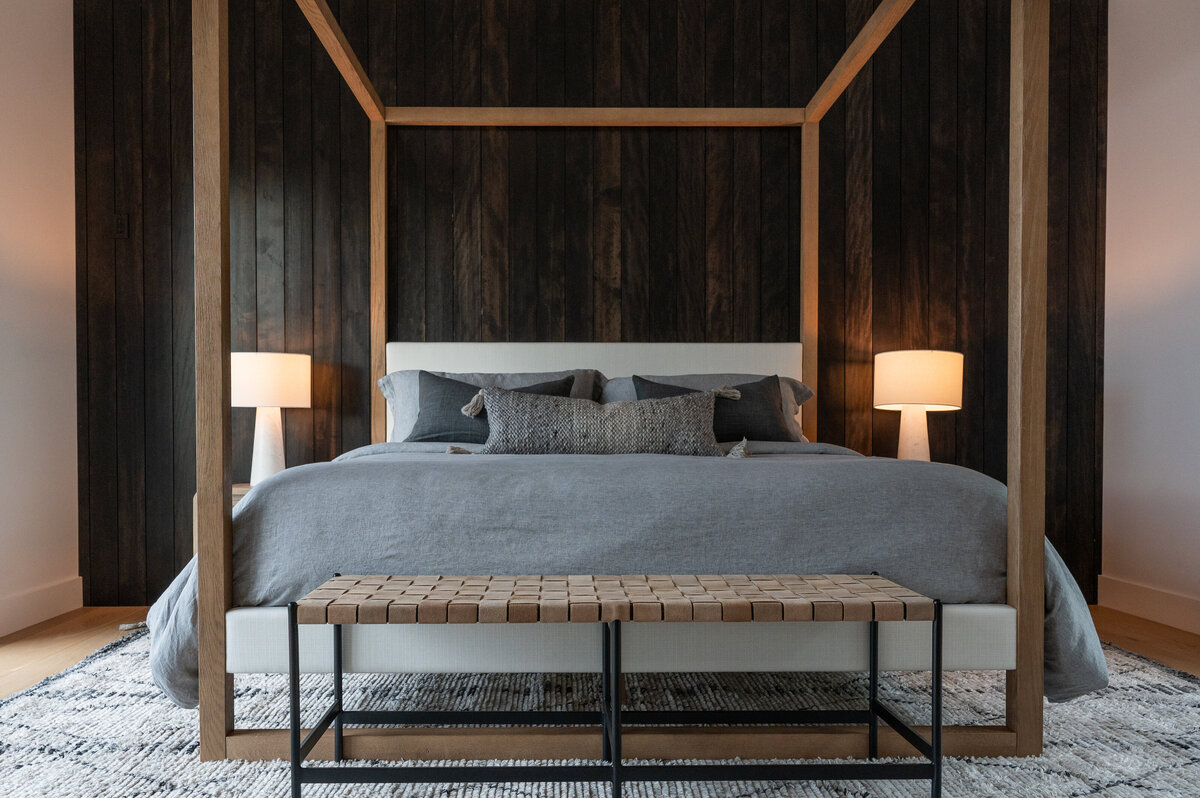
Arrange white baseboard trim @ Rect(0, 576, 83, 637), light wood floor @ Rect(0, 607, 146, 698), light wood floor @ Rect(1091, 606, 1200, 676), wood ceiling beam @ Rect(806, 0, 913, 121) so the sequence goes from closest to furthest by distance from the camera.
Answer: wood ceiling beam @ Rect(806, 0, 913, 121), light wood floor @ Rect(0, 607, 146, 698), light wood floor @ Rect(1091, 606, 1200, 676), white baseboard trim @ Rect(0, 576, 83, 637)

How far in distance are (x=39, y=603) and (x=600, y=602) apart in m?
Result: 2.97

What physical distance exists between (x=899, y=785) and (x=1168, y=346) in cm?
254

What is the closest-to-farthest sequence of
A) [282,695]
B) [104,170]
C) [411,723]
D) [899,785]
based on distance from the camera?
1. [899,785]
2. [411,723]
3. [282,695]
4. [104,170]

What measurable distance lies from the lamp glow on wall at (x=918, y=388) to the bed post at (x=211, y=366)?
105 inches

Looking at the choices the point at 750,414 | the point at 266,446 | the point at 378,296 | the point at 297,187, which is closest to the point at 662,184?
the point at 750,414

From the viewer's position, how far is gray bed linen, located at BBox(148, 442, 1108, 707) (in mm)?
1805

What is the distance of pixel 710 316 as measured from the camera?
12.1 ft

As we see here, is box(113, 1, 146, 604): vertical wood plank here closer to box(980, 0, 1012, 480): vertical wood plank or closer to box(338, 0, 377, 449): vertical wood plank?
box(338, 0, 377, 449): vertical wood plank

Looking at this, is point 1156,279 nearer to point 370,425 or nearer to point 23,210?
point 370,425

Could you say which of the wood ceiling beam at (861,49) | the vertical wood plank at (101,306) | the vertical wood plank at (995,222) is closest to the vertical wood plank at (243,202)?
the vertical wood plank at (101,306)

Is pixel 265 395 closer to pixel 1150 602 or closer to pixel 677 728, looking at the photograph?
pixel 677 728

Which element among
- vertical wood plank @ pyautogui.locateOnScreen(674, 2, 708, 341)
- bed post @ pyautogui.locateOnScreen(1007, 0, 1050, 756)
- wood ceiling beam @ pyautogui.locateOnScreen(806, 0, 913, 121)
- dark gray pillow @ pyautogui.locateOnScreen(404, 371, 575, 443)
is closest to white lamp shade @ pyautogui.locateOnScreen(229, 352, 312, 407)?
dark gray pillow @ pyautogui.locateOnScreen(404, 371, 575, 443)

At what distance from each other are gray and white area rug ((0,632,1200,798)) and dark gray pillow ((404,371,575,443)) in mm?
883

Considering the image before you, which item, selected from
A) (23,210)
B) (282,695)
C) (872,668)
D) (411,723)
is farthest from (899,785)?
(23,210)
